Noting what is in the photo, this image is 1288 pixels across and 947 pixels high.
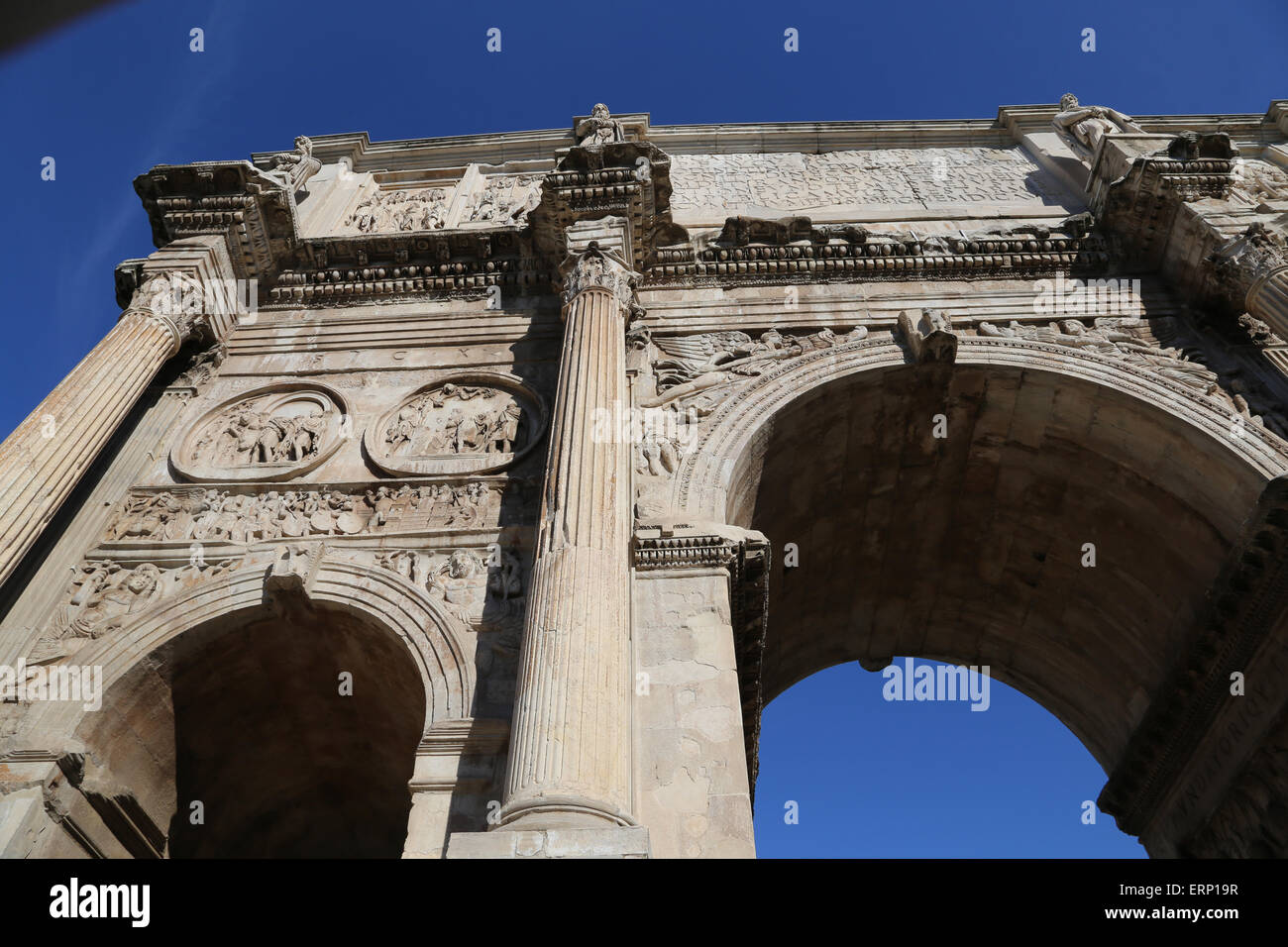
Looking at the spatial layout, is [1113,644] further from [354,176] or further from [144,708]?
[354,176]

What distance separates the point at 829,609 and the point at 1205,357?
5.82 m

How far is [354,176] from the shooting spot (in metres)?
16.5

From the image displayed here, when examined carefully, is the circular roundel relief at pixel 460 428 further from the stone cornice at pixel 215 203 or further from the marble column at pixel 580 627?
the stone cornice at pixel 215 203

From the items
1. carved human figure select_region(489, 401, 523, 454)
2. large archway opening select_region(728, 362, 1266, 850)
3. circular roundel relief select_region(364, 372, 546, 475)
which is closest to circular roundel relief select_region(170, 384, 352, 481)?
circular roundel relief select_region(364, 372, 546, 475)

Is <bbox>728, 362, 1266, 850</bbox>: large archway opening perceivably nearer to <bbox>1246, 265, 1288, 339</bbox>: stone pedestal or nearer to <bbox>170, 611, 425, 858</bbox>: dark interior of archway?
<bbox>1246, 265, 1288, 339</bbox>: stone pedestal

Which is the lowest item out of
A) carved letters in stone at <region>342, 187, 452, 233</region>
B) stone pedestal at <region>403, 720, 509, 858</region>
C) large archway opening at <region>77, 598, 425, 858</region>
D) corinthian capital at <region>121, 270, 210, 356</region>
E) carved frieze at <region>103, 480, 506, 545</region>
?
stone pedestal at <region>403, 720, 509, 858</region>

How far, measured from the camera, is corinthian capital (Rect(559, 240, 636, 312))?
1061 centimetres

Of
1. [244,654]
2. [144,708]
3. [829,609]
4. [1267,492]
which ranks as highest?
[829,609]

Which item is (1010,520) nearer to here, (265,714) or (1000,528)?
(1000,528)

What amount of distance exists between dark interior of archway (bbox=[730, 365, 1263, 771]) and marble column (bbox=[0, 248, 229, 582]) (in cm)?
665

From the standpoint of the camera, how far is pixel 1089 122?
1543 centimetres
